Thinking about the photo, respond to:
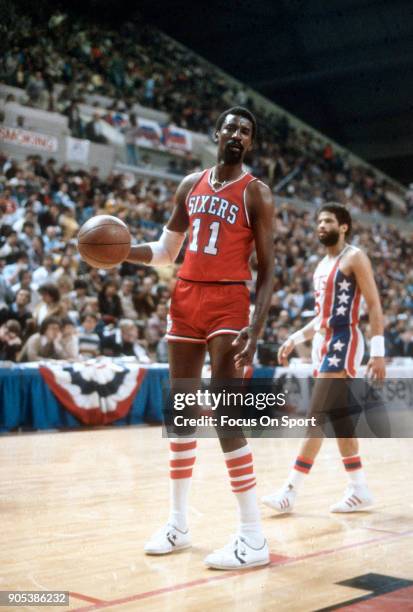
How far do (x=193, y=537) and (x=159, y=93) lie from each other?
1935cm

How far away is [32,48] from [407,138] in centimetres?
1733

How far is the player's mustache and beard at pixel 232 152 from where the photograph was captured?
3584 mm

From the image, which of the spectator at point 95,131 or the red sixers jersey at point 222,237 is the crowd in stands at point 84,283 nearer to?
the spectator at point 95,131

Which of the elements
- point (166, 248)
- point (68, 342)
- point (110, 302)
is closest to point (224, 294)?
point (166, 248)

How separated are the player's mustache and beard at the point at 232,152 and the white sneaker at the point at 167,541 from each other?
1757 millimetres

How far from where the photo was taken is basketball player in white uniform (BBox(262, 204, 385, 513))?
4.66m

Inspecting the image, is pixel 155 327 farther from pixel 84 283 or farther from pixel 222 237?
pixel 222 237

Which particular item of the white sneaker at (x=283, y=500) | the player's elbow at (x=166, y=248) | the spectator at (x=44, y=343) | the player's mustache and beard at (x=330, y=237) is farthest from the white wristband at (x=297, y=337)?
the spectator at (x=44, y=343)

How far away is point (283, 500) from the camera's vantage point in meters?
4.55

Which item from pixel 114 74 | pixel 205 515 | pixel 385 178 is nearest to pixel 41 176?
pixel 114 74

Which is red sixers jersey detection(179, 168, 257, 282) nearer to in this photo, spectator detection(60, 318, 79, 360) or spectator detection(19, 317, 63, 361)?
spectator detection(19, 317, 63, 361)

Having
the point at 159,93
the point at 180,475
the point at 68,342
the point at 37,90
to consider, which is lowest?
the point at 180,475

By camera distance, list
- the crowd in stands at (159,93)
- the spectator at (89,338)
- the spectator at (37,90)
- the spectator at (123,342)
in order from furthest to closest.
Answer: the crowd in stands at (159,93) → the spectator at (37,90) → the spectator at (123,342) → the spectator at (89,338)

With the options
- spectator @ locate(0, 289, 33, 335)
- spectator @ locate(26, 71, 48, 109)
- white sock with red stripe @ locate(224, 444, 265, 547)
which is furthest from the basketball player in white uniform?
spectator @ locate(26, 71, 48, 109)
